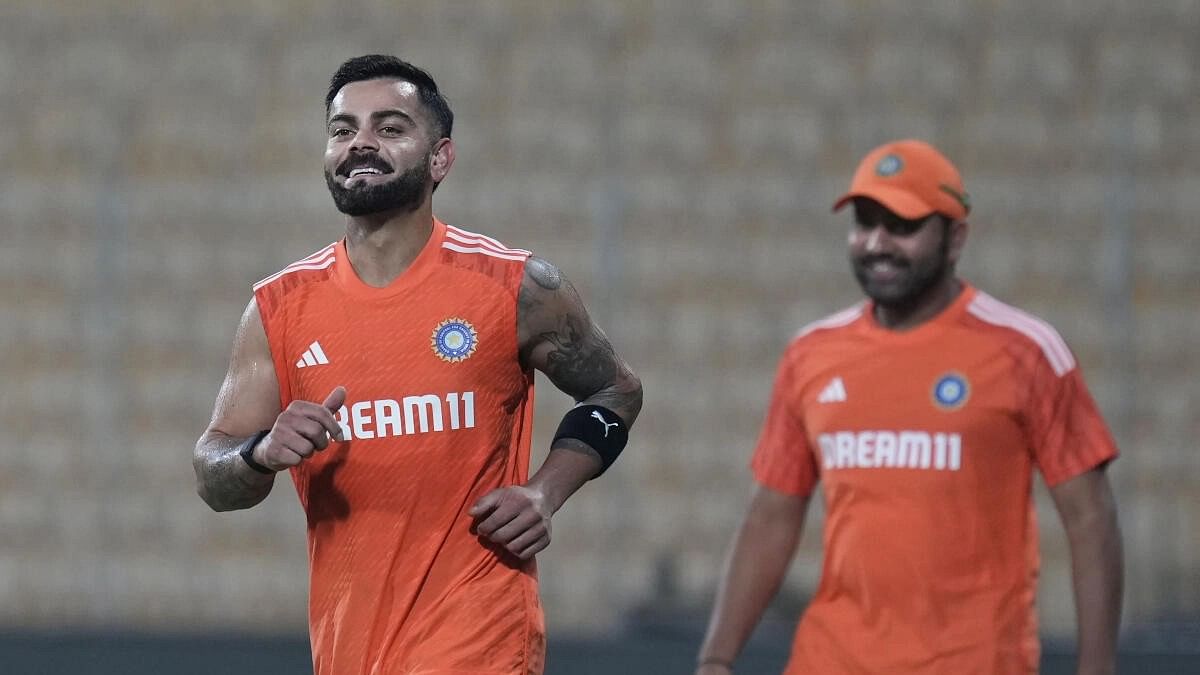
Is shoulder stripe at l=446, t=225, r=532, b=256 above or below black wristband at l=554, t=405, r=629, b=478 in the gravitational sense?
above

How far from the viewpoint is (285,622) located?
867cm

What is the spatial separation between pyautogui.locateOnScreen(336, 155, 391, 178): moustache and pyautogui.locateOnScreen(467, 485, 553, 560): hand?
748 mm

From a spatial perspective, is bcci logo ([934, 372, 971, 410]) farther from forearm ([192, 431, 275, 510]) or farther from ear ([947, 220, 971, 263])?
forearm ([192, 431, 275, 510])

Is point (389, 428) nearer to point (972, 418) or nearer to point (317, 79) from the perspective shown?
point (972, 418)

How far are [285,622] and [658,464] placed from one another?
1.77m

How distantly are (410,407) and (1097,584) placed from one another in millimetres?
1523

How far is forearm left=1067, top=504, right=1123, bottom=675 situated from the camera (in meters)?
4.27

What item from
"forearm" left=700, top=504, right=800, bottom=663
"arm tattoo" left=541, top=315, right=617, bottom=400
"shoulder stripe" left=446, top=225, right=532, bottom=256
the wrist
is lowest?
the wrist

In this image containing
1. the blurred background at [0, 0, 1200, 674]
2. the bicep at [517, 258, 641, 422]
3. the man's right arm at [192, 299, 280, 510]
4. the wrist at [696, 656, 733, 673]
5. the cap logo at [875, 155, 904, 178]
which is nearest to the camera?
the man's right arm at [192, 299, 280, 510]

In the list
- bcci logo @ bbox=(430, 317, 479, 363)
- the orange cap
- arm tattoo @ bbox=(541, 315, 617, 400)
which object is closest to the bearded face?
bcci logo @ bbox=(430, 317, 479, 363)

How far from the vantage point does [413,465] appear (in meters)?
4.23

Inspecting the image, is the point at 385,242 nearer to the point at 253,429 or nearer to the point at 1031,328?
the point at 253,429

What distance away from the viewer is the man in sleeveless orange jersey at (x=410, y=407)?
165 inches

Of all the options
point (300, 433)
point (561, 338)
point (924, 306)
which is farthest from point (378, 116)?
point (924, 306)
